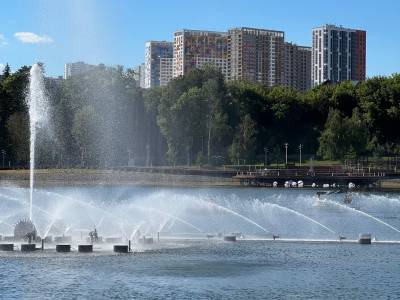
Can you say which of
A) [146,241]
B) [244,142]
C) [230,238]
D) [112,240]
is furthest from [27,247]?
[244,142]

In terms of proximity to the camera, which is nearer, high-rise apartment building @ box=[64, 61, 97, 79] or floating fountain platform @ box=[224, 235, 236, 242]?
floating fountain platform @ box=[224, 235, 236, 242]

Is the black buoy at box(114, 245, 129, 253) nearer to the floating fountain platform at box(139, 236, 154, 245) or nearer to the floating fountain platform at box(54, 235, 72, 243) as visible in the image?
the floating fountain platform at box(139, 236, 154, 245)

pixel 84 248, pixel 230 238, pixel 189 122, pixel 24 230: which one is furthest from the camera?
pixel 189 122

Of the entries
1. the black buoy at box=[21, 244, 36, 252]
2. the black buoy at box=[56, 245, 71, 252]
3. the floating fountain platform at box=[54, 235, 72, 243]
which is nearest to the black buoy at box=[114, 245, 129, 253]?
the black buoy at box=[56, 245, 71, 252]

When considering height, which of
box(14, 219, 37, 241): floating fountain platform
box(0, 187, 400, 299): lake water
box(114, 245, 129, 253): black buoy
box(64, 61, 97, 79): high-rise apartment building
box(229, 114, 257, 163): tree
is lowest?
box(0, 187, 400, 299): lake water

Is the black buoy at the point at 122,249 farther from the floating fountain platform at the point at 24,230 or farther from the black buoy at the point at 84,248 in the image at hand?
the floating fountain platform at the point at 24,230

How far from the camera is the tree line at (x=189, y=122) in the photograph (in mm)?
152125

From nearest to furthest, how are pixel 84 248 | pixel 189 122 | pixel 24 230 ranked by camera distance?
pixel 84 248 → pixel 24 230 → pixel 189 122

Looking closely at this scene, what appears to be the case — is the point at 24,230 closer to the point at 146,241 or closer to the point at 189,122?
the point at 146,241

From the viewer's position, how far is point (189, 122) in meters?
154

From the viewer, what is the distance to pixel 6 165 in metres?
154

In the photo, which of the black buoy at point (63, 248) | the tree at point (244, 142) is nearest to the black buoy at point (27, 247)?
the black buoy at point (63, 248)

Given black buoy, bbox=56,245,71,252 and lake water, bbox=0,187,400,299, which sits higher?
black buoy, bbox=56,245,71,252

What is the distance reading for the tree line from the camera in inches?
5989
